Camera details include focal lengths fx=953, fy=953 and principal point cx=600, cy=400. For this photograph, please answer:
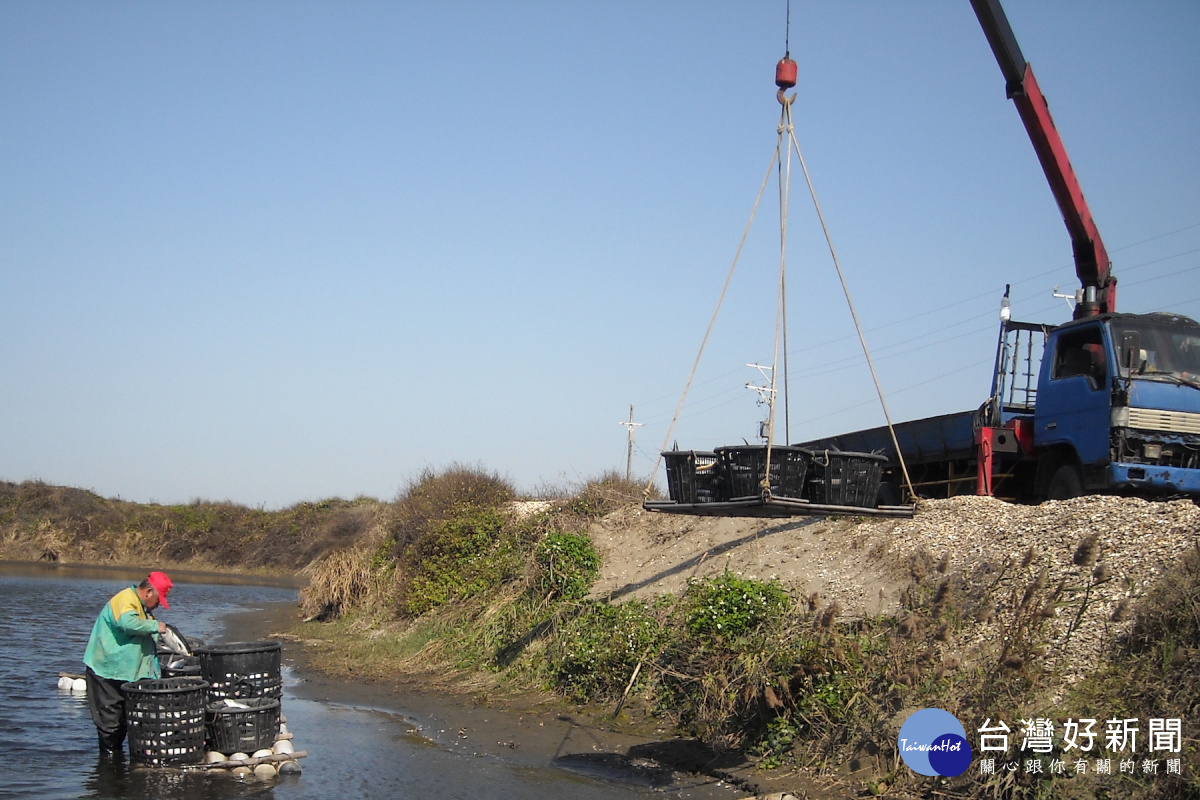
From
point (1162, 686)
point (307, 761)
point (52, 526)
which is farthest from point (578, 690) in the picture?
point (52, 526)

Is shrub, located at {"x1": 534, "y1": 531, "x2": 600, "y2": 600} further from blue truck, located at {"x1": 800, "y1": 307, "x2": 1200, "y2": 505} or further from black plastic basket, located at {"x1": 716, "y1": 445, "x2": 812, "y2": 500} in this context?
black plastic basket, located at {"x1": 716, "y1": 445, "x2": 812, "y2": 500}

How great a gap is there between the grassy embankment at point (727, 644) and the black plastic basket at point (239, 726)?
4.23m

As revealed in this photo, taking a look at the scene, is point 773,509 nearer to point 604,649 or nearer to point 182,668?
point 604,649

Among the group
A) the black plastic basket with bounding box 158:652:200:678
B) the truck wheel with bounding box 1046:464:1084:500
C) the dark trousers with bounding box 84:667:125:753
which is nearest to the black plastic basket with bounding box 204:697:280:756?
the black plastic basket with bounding box 158:652:200:678

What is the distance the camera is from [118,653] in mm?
9078

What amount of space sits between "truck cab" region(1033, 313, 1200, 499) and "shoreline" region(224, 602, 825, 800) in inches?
257

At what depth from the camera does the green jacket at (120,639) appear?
8.98m

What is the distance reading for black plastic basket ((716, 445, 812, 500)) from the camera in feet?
24.8

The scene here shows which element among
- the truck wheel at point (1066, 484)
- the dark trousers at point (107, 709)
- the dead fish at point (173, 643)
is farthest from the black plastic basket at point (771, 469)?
the truck wheel at point (1066, 484)

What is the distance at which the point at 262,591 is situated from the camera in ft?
121

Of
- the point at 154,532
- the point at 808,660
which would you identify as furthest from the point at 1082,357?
the point at 154,532

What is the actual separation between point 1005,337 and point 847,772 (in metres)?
9.21

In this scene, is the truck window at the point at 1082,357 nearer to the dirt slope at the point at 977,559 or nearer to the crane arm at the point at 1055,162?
the crane arm at the point at 1055,162

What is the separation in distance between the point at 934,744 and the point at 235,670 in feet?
21.9
